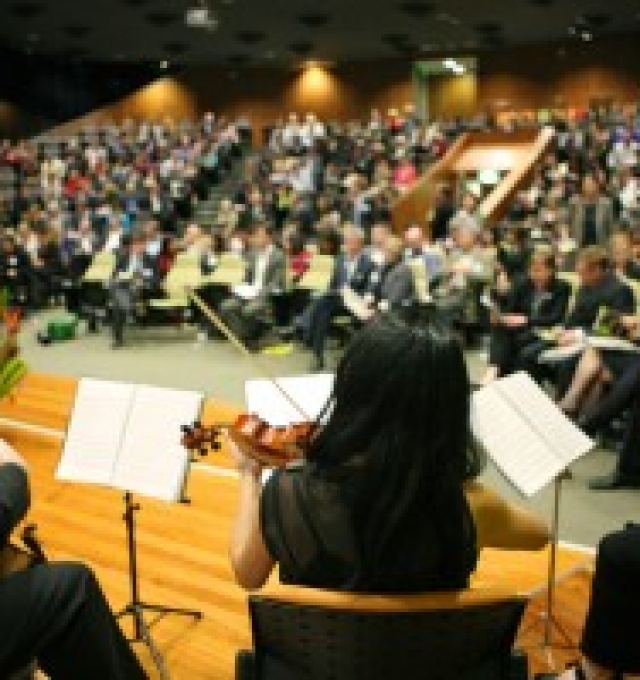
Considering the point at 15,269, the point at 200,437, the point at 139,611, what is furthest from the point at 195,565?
the point at 15,269

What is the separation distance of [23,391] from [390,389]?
5637mm

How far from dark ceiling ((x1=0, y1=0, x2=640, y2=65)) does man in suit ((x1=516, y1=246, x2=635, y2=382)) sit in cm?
1130

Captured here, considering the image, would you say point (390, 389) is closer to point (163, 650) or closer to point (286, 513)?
point (286, 513)

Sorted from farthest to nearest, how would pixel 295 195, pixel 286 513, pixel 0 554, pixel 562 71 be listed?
pixel 562 71
pixel 295 195
pixel 0 554
pixel 286 513

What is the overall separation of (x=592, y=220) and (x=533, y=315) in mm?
4388

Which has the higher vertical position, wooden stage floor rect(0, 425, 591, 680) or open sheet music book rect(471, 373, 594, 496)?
open sheet music book rect(471, 373, 594, 496)

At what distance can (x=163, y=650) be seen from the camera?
302 centimetres

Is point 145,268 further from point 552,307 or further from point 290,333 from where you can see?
point 552,307

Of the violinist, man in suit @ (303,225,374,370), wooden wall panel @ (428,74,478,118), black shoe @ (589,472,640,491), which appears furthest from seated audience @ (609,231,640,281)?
wooden wall panel @ (428,74,478,118)

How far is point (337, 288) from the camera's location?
7.59 meters

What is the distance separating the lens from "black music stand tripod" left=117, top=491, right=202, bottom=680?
9.40ft

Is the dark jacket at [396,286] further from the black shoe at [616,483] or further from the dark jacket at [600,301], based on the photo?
the black shoe at [616,483]

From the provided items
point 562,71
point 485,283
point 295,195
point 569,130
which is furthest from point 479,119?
point 485,283

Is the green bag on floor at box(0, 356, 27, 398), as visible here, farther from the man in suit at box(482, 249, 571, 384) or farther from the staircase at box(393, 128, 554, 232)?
the staircase at box(393, 128, 554, 232)
